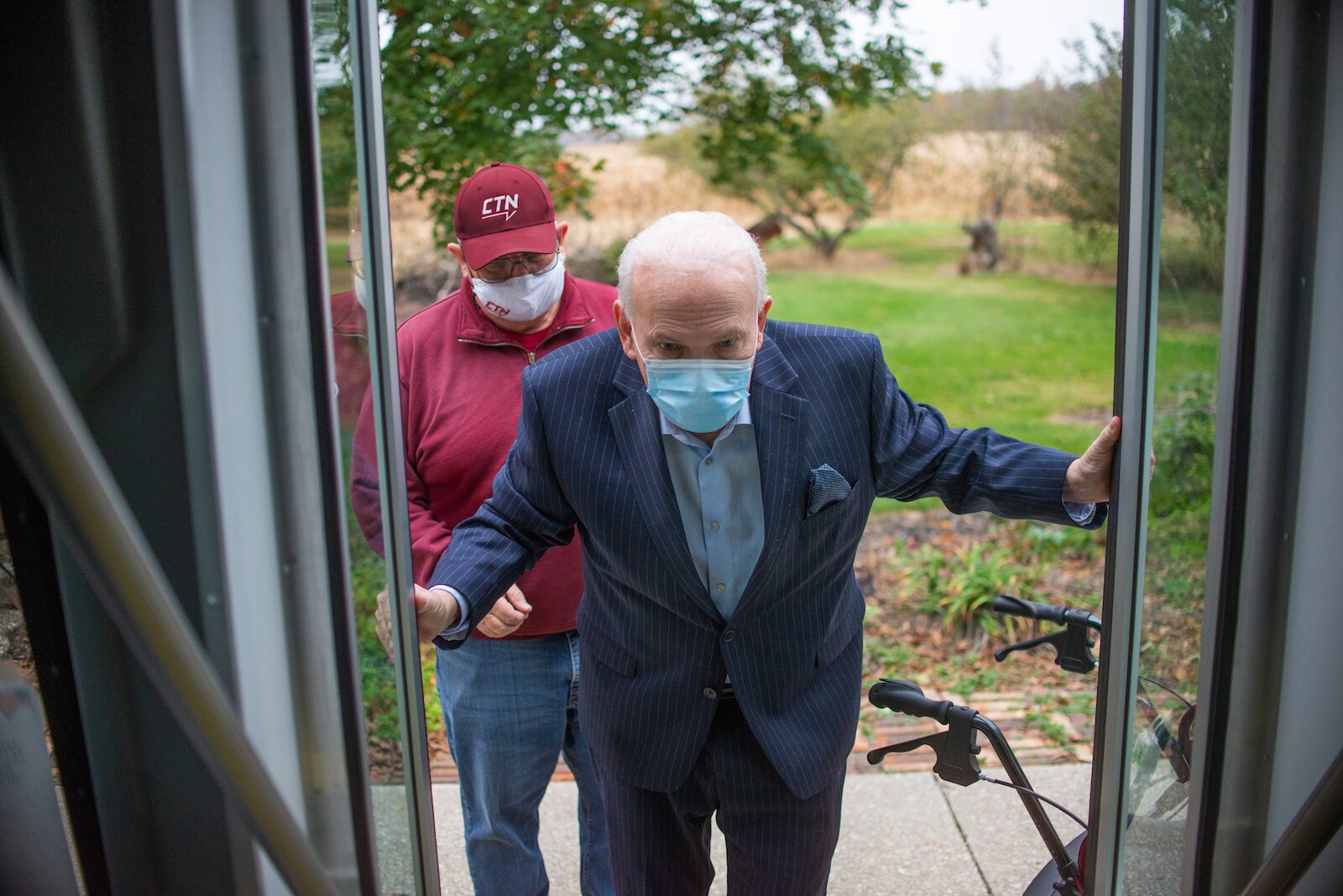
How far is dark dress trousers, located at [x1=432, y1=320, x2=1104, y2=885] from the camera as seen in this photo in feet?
5.96

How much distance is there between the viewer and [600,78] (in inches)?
200

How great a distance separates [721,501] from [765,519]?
0.26 ft

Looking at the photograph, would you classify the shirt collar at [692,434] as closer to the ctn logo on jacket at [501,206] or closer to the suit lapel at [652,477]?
the suit lapel at [652,477]

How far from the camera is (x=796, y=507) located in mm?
1807

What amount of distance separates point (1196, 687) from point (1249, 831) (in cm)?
21

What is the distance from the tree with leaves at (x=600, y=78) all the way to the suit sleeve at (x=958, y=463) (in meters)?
3.41

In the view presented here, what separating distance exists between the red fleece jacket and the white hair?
731 millimetres

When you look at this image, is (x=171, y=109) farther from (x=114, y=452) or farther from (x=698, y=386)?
(x=698, y=386)

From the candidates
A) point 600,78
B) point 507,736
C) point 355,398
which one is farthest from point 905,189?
point 355,398

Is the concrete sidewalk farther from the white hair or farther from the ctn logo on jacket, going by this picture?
the white hair

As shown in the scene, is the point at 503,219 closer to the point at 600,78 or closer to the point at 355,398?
the point at 355,398

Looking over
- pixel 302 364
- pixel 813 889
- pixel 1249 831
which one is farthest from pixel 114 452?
pixel 1249 831

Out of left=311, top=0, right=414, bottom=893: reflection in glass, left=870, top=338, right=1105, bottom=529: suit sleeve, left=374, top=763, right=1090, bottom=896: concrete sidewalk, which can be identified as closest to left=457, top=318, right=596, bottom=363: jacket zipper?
left=870, top=338, right=1105, bottom=529: suit sleeve

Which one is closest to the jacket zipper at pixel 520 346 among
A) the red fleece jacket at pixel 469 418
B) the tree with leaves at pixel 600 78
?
the red fleece jacket at pixel 469 418
